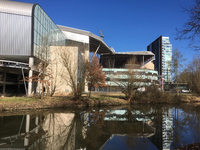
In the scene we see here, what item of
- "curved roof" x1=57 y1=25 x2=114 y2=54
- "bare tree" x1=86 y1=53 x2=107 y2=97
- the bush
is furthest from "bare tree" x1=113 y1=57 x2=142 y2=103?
"curved roof" x1=57 y1=25 x2=114 y2=54

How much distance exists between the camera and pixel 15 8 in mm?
26188

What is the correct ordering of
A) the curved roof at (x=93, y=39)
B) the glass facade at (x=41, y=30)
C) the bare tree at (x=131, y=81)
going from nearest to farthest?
the bare tree at (x=131, y=81), the glass facade at (x=41, y=30), the curved roof at (x=93, y=39)

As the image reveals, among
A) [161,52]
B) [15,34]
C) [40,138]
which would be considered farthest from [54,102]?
[161,52]

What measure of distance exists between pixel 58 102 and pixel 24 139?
12061 millimetres

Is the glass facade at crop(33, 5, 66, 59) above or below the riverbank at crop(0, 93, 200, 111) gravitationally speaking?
above

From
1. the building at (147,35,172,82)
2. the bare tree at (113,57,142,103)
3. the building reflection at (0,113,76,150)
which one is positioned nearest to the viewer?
the building reflection at (0,113,76,150)

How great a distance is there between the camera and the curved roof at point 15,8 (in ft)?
85.2

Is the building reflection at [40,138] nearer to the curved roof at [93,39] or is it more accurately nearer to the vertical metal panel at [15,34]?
the vertical metal panel at [15,34]

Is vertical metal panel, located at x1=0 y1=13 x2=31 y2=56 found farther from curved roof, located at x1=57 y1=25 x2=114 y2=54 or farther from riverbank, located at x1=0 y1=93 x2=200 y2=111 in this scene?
curved roof, located at x1=57 y1=25 x2=114 y2=54

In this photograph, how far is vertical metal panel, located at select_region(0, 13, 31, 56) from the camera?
25.8m

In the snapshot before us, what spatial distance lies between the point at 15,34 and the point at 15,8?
4.64 metres

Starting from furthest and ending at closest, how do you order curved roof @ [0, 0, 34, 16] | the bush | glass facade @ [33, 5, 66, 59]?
curved roof @ [0, 0, 34, 16] → glass facade @ [33, 5, 66, 59] → the bush

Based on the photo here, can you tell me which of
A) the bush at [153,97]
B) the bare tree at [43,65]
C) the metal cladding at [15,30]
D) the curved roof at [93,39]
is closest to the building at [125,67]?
the bush at [153,97]

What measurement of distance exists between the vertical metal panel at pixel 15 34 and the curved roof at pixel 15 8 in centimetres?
70
